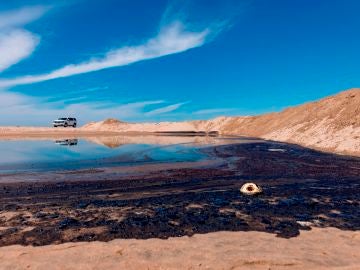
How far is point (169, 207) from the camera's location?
13625 millimetres

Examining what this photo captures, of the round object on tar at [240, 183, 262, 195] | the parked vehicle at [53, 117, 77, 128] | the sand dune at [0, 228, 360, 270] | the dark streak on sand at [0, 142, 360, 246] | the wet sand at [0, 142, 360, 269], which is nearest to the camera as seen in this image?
the sand dune at [0, 228, 360, 270]

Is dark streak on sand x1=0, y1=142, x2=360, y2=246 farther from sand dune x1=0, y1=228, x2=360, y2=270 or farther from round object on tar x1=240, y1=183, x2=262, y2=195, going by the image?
sand dune x1=0, y1=228, x2=360, y2=270

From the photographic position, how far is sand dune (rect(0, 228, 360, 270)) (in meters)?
8.35

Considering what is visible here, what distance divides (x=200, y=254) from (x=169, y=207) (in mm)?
4817

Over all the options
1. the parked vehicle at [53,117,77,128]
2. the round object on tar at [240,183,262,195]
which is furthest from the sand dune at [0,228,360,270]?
the parked vehicle at [53,117,77,128]

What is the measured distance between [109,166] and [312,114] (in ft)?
166

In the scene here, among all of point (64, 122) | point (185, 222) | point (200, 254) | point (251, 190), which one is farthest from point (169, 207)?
point (64, 122)

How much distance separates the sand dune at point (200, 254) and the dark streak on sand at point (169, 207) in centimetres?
66

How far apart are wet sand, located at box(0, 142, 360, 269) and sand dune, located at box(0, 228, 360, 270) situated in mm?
24

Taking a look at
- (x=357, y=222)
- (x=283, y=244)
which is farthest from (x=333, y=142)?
(x=283, y=244)

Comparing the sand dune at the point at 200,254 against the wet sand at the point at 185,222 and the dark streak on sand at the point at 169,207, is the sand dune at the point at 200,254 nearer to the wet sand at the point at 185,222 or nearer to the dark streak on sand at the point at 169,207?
the wet sand at the point at 185,222

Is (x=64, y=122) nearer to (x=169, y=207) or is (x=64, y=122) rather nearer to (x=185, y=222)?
(x=169, y=207)

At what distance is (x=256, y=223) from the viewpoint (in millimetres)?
11578

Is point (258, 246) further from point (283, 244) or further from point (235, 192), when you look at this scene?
point (235, 192)
